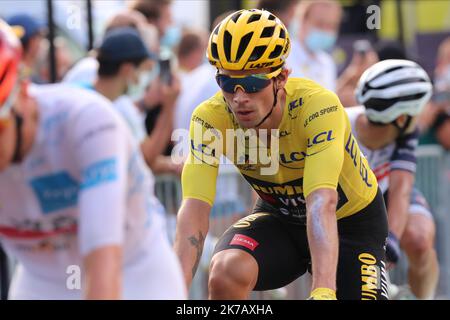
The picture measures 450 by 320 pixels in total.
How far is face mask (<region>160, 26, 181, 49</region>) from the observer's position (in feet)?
33.9

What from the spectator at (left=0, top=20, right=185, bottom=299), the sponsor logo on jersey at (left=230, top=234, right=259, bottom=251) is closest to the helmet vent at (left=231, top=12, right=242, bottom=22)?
the sponsor logo on jersey at (left=230, top=234, right=259, bottom=251)

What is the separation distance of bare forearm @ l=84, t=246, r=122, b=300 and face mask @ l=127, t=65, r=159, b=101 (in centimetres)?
467

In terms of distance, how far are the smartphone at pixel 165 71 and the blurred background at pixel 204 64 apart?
19mm

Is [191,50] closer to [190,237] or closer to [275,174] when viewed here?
[275,174]

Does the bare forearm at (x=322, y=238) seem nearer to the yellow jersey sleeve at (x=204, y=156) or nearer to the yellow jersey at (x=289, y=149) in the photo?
the yellow jersey at (x=289, y=149)

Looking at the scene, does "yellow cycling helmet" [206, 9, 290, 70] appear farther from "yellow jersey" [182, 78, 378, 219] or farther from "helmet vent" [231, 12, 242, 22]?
"yellow jersey" [182, 78, 378, 219]

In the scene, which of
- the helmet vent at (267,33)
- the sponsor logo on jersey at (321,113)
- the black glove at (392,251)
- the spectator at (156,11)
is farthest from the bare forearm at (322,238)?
the spectator at (156,11)

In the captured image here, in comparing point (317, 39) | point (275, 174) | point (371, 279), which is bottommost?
point (371, 279)

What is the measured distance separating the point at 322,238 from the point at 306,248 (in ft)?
4.08

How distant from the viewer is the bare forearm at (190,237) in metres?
5.32

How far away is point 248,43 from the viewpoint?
5.37 meters

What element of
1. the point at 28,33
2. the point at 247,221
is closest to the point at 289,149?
the point at 247,221
